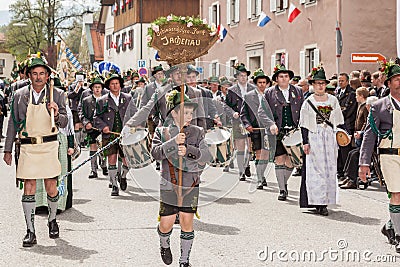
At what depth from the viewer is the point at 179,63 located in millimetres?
8531

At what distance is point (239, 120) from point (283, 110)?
9.04 feet

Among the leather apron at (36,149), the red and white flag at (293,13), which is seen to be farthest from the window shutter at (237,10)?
the leather apron at (36,149)

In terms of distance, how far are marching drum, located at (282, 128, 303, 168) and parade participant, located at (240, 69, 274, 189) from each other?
160cm

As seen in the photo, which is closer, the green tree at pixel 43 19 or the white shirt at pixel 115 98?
the white shirt at pixel 115 98

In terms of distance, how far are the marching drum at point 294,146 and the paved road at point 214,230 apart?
62 cm

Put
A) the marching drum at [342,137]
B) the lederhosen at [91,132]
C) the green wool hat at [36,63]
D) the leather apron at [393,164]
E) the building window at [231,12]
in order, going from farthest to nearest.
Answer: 1. the building window at [231,12]
2. the lederhosen at [91,132]
3. the marching drum at [342,137]
4. the green wool hat at [36,63]
5. the leather apron at [393,164]

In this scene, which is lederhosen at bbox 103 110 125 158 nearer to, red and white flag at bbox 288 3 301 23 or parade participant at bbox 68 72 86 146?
parade participant at bbox 68 72 86 146

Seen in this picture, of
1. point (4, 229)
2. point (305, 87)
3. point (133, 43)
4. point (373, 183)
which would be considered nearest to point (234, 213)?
point (4, 229)

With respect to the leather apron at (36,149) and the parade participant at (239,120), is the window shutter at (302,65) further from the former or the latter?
the leather apron at (36,149)

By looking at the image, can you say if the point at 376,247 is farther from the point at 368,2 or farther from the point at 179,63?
the point at 368,2

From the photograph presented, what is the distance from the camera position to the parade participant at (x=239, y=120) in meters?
14.1

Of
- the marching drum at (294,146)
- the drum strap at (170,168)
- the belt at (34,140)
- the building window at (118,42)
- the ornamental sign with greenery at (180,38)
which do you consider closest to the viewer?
the drum strap at (170,168)

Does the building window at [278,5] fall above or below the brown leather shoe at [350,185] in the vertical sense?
above

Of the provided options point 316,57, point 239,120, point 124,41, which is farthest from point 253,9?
point 124,41
